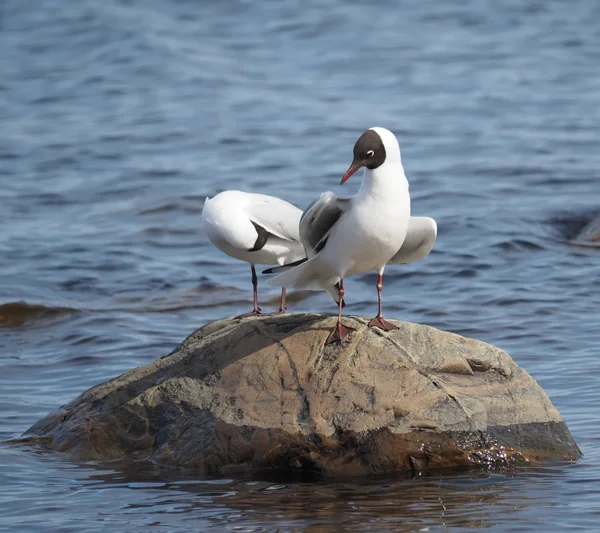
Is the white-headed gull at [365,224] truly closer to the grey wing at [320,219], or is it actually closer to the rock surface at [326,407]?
the grey wing at [320,219]

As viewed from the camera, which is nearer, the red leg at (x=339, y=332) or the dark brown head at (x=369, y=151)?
the dark brown head at (x=369, y=151)

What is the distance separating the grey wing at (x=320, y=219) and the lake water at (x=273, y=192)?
4.28 ft

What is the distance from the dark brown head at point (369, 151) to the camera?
5.89 metres

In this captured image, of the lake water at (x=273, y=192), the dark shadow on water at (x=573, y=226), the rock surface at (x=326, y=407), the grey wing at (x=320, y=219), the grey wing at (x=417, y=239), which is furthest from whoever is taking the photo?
the dark shadow on water at (x=573, y=226)

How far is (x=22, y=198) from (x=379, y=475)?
9.27 meters

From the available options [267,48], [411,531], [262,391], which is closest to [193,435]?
[262,391]

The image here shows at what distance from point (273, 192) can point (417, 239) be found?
25.1 feet

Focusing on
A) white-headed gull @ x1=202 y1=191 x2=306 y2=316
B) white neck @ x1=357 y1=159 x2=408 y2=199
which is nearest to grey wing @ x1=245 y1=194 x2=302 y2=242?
white-headed gull @ x1=202 y1=191 x2=306 y2=316

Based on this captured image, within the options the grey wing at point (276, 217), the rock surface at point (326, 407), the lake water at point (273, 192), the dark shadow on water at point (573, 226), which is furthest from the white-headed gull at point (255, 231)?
the dark shadow on water at point (573, 226)

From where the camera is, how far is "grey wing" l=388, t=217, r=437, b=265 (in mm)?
6328

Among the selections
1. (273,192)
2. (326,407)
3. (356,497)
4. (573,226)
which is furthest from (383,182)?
(273,192)

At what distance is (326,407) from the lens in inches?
233

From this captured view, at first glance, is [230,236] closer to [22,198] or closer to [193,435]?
[193,435]

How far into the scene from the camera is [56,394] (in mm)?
7891
